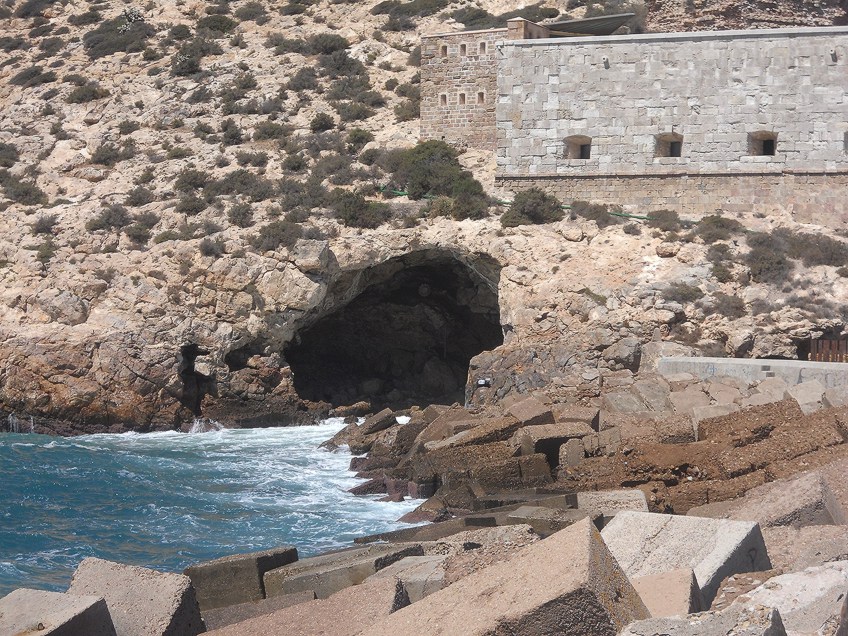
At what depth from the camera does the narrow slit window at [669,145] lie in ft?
93.8

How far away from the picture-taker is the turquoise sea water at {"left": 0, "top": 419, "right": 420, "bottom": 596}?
1566cm

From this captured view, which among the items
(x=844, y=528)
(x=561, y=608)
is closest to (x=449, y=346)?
(x=844, y=528)

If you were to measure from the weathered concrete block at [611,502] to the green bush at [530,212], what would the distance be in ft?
48.2

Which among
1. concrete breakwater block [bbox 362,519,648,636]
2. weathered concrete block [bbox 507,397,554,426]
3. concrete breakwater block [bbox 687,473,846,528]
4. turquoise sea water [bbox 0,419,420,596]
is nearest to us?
concrete breakwater block [bbox 362,519,648,636]

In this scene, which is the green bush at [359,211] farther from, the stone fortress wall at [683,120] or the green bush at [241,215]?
the stone fortress wall at [683,120]

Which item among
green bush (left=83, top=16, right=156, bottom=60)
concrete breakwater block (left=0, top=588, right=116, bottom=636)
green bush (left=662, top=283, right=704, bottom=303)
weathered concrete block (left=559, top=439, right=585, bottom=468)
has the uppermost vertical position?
green bush (left=83, top=16, right=156, bottom=60)

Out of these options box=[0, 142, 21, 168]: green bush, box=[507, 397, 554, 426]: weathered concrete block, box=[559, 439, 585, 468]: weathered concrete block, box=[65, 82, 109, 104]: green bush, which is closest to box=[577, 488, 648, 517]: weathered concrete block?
box=[559, 439, 585, 468]: weathered concrete block

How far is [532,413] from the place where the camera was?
18984 millimetres

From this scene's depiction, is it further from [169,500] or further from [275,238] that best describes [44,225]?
[169,500]

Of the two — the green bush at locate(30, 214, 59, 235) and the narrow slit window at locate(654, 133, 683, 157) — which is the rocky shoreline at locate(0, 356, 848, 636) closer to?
the narrow slit window at locate(654, 133, 683, 157)

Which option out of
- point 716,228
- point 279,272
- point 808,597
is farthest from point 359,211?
point 808,597

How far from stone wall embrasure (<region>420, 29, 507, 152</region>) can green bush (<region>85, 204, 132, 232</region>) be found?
851cm

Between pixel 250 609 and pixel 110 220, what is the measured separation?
21.4m

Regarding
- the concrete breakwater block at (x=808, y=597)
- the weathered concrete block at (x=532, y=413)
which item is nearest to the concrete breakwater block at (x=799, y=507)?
the concrete breakwater block at (x=808, y=597)
